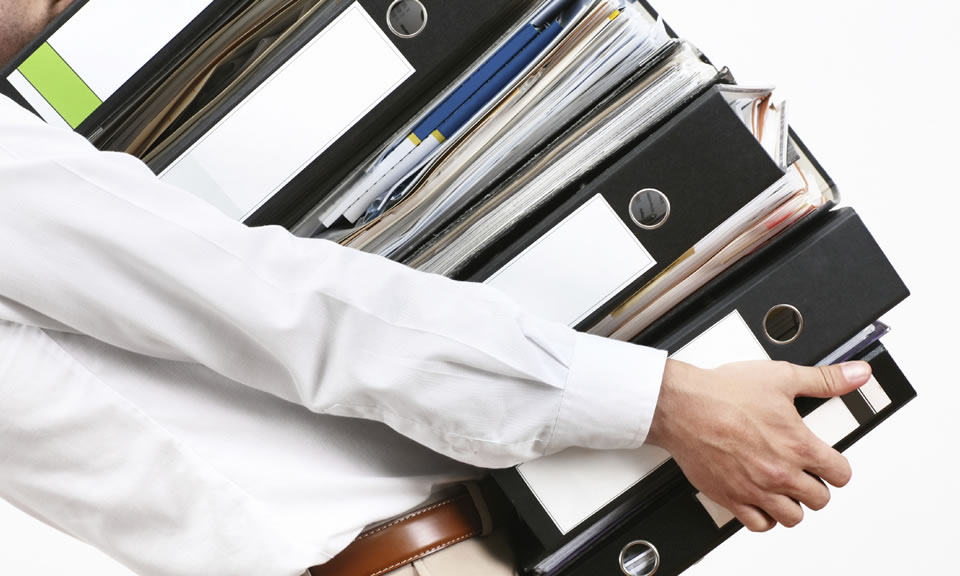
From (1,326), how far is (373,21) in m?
0.45

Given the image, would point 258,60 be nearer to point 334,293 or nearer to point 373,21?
point 373,21

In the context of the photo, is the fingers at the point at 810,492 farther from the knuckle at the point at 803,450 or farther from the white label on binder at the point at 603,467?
the white label on binder at the point at 603,467

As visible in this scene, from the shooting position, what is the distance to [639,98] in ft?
2.81

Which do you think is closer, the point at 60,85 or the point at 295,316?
the point at 295,316

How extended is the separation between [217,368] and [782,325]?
0.57 metres

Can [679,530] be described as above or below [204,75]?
below

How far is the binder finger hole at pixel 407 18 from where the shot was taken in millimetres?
834

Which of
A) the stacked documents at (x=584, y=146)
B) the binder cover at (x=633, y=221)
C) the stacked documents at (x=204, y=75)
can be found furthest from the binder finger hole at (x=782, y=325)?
the stacked documents at (x=204, y=75)

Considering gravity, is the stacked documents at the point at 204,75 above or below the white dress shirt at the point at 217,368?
above

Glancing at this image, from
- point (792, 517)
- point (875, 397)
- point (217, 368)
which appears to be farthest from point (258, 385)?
point (875, 397)

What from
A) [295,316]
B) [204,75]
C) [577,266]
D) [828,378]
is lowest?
[828,378]

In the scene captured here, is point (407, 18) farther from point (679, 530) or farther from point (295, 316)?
point (679, 530)

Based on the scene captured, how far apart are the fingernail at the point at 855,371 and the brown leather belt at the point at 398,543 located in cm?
44

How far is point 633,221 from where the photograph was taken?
829 millimetres
